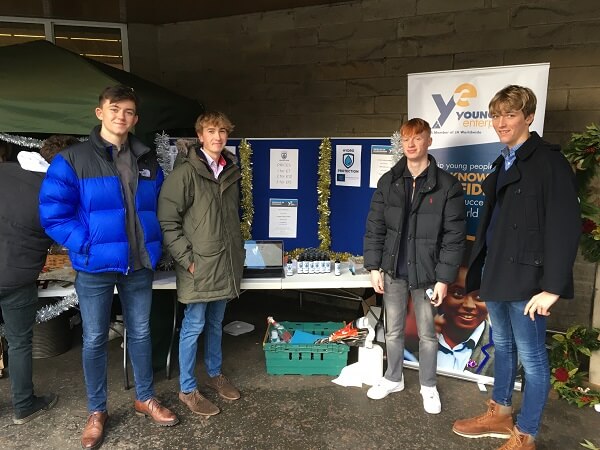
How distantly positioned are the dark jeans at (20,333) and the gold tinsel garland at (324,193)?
184 centimetres

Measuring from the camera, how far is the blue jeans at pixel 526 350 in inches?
83.7

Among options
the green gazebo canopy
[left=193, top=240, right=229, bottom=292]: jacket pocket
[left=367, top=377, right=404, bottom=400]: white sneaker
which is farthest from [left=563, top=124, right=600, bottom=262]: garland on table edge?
the green gazebo canopy

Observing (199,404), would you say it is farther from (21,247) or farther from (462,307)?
(462,307)

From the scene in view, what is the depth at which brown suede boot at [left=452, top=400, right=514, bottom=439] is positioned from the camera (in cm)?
246

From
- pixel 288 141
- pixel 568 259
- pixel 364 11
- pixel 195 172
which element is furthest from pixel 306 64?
pixel 568 259

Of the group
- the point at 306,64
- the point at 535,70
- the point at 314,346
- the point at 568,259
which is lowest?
the point at 314,346

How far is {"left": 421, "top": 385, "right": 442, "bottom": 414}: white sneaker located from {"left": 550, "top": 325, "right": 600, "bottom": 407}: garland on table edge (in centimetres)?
75

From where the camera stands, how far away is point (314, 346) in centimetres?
308

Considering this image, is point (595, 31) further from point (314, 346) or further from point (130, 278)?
point (130, 278)

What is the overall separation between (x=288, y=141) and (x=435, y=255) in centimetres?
144

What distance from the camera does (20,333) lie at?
2.49m

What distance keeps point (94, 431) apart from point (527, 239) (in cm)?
230

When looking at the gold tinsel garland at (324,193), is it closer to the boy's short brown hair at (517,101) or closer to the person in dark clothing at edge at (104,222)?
the person in dark clothing at edge at (104,222)

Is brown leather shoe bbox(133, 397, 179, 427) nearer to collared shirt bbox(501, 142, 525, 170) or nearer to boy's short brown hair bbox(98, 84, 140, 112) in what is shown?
boy's short brown hair bbox(98, 84, 140, 112)
